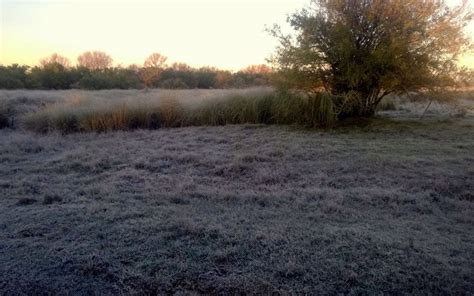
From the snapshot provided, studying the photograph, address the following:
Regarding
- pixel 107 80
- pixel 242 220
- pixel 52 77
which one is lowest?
pixel 242 220

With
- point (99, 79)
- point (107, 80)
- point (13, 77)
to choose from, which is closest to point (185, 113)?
point (107, 80)

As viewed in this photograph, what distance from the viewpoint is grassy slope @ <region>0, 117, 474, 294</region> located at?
91.4 inches

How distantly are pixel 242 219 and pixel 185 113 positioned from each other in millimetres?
6732

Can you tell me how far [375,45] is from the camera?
7.95 m

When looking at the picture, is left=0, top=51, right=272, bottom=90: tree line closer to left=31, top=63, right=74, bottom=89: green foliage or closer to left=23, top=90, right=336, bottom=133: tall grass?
left=31, top=63, right=74, bottom=89: green foliage

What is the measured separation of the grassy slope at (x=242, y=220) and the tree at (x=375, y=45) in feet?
7.97

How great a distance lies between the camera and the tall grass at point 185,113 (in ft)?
28.2

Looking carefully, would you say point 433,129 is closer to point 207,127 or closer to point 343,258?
point 207,127

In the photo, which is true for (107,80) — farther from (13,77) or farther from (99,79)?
(13,77)

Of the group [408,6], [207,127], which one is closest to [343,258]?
[207,127]

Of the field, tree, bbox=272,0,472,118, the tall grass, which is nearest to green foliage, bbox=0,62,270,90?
the tall grass

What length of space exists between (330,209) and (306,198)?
33 centimetres

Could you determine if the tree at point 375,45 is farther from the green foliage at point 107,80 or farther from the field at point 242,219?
the green foliage at point 107,80

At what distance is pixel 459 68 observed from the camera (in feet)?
26.0
